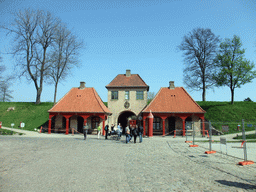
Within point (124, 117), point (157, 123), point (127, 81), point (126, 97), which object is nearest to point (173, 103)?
point (157, 123)

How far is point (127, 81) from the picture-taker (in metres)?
32.1

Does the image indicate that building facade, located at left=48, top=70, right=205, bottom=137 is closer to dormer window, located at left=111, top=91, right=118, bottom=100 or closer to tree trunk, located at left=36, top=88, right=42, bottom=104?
dormer window, located at left=111, top=91, right=118, bottom=100

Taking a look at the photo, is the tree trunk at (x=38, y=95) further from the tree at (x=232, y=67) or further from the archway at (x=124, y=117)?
the tree at (x=232, y=67)

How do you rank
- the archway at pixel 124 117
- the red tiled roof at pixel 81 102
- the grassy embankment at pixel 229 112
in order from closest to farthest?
1. the red tiled roof at pixel 81 102
2. the grassy embankment at pixel 229 112
3. the archway at pixel 124 117

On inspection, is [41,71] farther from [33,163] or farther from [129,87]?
[33,163]

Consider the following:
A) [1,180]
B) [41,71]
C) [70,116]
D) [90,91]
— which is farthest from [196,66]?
[1,180]

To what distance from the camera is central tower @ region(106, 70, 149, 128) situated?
31.1m

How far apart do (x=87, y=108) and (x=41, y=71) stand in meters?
15.6

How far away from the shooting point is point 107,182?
5.84 metres

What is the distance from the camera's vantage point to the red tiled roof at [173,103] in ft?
92.0

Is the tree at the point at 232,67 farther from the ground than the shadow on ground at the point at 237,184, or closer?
farther from the ground

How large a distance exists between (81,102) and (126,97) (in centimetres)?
696

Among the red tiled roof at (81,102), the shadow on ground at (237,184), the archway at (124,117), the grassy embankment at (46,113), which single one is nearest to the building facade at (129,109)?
the red tiled roof at (81,102)

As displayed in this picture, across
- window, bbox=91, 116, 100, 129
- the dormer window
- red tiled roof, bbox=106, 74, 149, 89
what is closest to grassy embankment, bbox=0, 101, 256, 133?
window, bbox=91, 116, 100, 129
